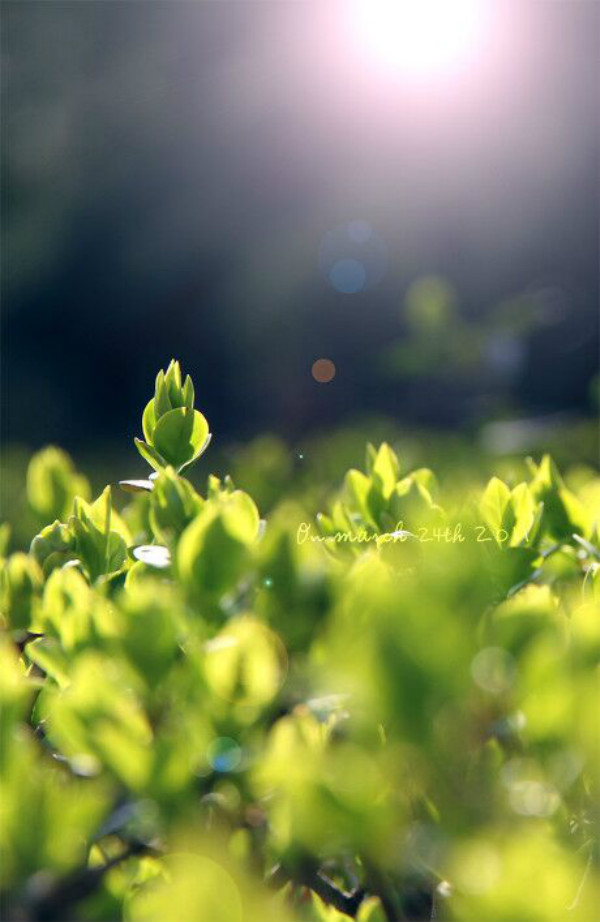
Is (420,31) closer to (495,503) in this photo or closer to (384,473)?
(384,473)

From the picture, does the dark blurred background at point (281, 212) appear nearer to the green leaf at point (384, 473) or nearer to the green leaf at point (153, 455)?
the green leaf at point (384, 473)

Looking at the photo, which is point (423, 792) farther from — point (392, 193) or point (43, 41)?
point (43, 41)

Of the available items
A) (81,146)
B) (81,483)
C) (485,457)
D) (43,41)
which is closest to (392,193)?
(81,146)

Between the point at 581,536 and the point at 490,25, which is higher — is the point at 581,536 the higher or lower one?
the lower one

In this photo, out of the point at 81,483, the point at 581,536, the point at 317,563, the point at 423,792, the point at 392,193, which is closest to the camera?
the point at 423,792

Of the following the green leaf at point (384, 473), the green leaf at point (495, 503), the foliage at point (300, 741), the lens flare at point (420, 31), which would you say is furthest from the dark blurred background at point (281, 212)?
the foliage at point (300, 741)

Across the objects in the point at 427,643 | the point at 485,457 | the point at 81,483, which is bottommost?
the point at 485,457

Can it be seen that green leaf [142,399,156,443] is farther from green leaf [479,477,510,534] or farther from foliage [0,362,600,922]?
green leaf [479,477,510,534]
